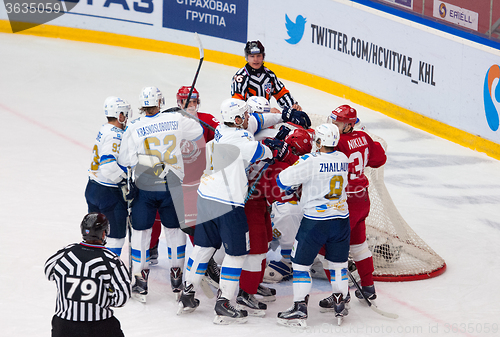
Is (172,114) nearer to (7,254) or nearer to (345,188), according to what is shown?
(345,188)

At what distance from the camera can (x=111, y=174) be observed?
450cm

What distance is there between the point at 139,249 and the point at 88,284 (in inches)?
64.6

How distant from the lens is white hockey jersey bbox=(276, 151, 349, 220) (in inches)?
161

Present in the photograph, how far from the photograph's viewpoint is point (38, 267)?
4.99 m

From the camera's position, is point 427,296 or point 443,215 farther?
point 443,215

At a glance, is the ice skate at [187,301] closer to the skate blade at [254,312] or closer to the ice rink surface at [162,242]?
the ice rink surface at [162,242]

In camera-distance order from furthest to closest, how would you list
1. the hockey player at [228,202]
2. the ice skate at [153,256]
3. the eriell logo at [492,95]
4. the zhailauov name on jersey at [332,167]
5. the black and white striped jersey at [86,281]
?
the eriell logo at [492,95]
the ice skate at [153,256]
the hockey player at [228,202]
the zhailauov name on jersey at [332,167]
the black and white striped jersey at [86,281]

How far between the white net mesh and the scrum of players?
597mm

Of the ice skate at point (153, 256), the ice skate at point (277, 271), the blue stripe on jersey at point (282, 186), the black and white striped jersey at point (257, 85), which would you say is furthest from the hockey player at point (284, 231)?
the black and white striped jersey at point (257, 85)

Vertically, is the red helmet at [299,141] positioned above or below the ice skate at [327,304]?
above

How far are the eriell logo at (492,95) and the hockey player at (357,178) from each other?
12.6 feet

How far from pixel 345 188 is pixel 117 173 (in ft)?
5.21

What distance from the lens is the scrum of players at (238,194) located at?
4.19m

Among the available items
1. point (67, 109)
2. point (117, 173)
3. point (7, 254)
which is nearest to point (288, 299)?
point (117, 173)
